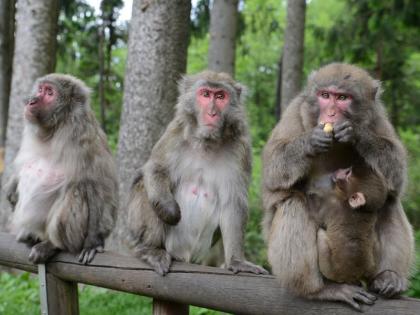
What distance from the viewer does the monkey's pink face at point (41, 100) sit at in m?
4.49

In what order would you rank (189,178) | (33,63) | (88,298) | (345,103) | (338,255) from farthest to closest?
(33,63) < (88,298) < (189,178) < (345,103) < (338,255)

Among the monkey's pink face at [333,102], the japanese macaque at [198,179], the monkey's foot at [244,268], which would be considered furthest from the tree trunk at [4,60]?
the monkey's pink face at [333,102]

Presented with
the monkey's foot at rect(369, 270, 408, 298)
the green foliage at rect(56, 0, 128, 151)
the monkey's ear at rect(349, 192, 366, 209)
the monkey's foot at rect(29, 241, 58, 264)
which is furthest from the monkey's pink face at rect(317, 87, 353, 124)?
the green foliage at rect(56, 0, 128, 151)

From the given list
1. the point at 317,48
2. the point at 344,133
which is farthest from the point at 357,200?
the point at 317,48

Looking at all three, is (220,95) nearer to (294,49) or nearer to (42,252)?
(42,252)

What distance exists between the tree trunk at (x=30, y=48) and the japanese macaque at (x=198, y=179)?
324cm

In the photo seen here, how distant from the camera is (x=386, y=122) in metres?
3.33

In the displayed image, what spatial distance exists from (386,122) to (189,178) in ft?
4.75

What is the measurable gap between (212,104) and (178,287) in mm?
1205

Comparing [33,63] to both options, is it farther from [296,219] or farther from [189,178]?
[296,219]

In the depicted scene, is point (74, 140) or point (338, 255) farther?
point (74, 140)

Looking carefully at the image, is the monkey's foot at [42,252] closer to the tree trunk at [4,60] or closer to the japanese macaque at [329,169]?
the japanese macaque at [329,169]

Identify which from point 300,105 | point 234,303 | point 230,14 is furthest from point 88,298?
point 230,14

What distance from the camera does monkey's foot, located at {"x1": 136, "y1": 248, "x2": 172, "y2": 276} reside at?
3.63m
